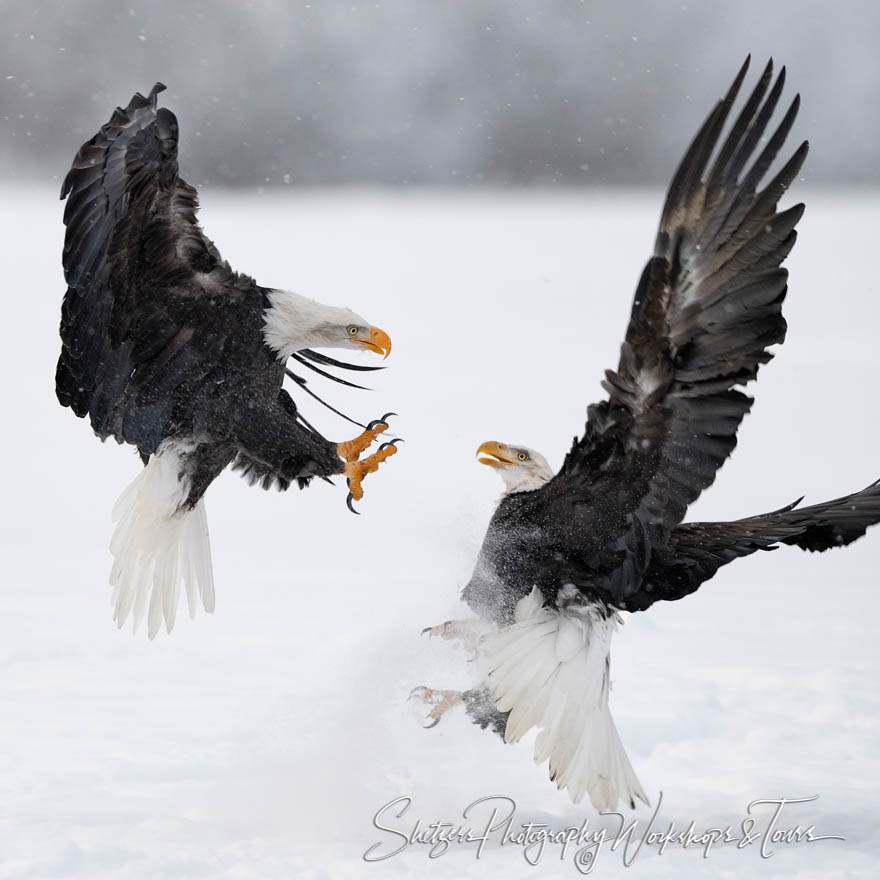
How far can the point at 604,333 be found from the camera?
1000cm

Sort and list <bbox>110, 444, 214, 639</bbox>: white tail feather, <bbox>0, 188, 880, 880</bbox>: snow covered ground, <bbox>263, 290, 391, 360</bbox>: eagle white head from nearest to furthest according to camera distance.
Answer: <bbox>0, 188, 880, 880</bbox>: snow covered ground
<bbox>263, 290, 391, 360</bbox>: eagle white head
<bbox>110, 444, 214, 639</bbox>: white tail feather

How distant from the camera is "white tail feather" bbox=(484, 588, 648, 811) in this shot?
3.38 m

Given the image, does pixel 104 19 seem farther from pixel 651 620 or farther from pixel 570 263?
pixel 651 620

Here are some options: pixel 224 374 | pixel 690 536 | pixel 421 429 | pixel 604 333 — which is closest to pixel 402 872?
pixel 690 536

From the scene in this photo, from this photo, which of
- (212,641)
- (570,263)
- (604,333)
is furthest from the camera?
(570,263)

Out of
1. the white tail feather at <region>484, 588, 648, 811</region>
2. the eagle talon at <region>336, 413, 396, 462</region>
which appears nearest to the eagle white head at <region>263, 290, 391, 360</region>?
the eagle talon at <region>336, 413, 396, 462</region>

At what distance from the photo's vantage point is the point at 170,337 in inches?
150

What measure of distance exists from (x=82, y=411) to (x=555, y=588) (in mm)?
1485

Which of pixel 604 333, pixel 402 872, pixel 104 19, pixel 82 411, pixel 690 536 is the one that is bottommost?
pixel 402 872

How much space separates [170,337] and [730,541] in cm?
161

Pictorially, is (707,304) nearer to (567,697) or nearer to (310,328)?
(567,697)

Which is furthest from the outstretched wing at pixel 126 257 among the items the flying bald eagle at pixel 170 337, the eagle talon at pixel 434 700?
the eagle talon at pixel 434 700

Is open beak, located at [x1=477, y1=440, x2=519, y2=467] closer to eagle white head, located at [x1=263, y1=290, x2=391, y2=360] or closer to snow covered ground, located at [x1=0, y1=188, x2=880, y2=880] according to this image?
snow covered ground, located at [x1=0, y1=188, x2=880, y2=880]

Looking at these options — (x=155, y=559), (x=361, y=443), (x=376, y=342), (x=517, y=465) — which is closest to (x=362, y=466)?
(x=361, y=443)
